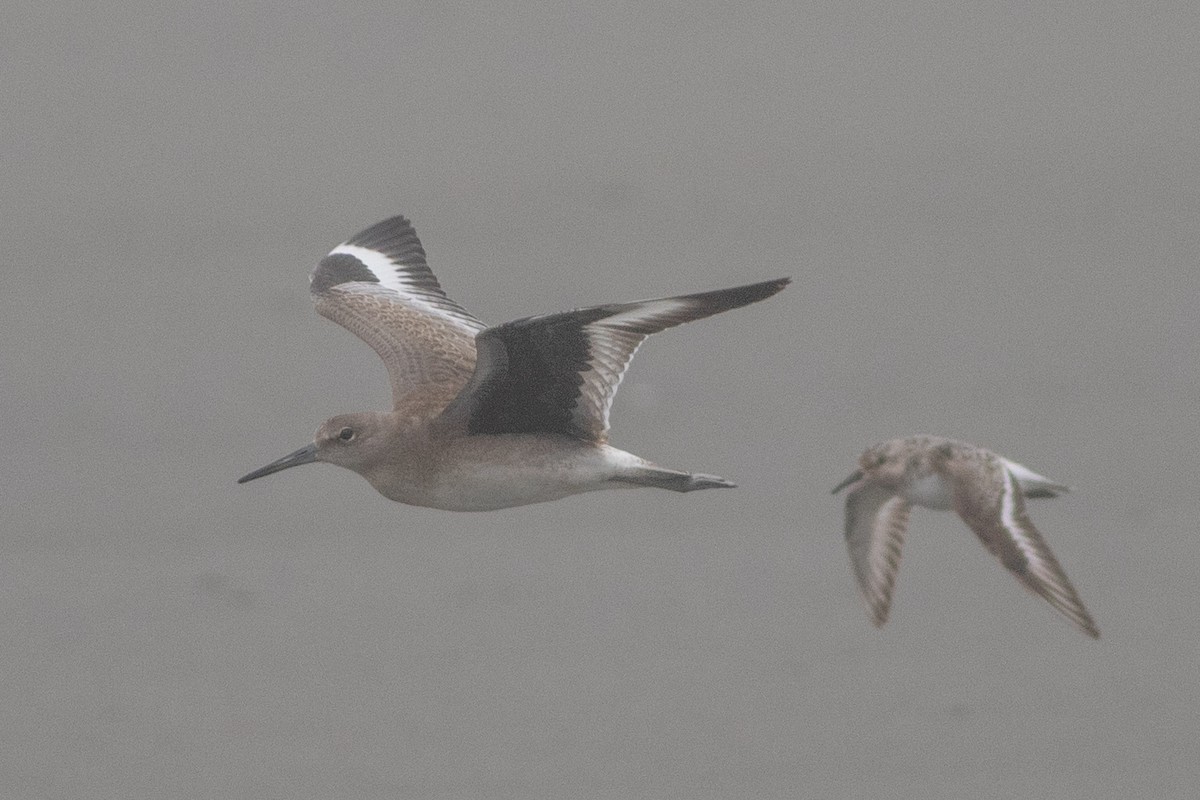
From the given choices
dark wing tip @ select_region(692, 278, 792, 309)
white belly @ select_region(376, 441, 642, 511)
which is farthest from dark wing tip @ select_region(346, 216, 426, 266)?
dark wing tip @ select_region(692, 278, 792, 309)

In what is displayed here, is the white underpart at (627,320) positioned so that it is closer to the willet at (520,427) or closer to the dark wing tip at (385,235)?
the willet at (520,427)

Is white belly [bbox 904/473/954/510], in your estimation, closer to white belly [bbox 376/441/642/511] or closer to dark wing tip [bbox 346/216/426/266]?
white belly [bbox 376/441/642/511]

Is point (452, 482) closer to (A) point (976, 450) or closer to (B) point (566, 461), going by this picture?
(B) point (566, 461)

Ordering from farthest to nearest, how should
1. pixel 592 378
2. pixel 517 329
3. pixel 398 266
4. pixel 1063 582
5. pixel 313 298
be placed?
pixel 398 266
pixel 313 298
pixel 592 378
pixel 517 329
pixel 1063 582

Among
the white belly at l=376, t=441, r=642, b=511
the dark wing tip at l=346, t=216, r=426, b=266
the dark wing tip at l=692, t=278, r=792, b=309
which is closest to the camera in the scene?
the dark wing tip at l=692, t=278, r=792, b=309

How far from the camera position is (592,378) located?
15.1 ft

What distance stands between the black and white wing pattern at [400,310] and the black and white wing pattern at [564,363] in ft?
1.19

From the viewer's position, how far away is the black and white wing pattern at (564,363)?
4281mm

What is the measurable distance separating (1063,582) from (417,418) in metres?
1.52

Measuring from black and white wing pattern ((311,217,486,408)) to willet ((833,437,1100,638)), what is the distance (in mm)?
976

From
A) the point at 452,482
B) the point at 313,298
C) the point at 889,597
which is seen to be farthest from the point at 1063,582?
the point at 313,298

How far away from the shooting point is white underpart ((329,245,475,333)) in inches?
225

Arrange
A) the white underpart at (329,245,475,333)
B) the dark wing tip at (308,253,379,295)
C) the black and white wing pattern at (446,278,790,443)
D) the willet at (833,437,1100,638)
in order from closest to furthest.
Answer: the willet at (833,437,1100,638), the black and white wing pattern at (446,278,790,443), the white underpart at (329,245,475,333), the dark wing tip at (308,253,379,295)

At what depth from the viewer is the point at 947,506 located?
4430 millimetres
